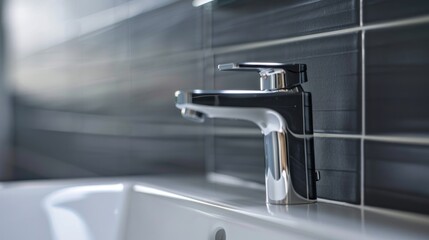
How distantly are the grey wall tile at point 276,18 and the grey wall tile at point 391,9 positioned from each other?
0.02 metres

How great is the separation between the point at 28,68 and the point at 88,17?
0.55 feet

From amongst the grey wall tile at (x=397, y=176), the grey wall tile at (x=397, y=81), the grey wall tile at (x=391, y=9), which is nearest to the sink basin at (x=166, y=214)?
the grey wall tile at (x=397, y=176)

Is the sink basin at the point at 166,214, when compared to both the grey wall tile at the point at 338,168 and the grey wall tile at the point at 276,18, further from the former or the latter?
the grey wall tile at the point at 276,18

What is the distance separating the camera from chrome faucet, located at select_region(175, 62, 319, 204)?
793mm

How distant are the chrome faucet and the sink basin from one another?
32 mm

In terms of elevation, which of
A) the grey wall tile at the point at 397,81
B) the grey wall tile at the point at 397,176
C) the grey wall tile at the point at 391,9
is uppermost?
the grey wall tile at the point at 391,9

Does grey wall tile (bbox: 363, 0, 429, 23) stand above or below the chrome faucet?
above

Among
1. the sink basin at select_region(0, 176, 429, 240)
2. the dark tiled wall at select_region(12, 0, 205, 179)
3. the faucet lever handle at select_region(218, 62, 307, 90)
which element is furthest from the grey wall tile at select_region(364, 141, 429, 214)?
the dark tiled wall at select_region(12, 0, 205, 179)

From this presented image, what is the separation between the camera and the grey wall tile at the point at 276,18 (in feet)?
2.76

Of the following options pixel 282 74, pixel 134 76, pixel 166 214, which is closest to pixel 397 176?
pixel 282 74

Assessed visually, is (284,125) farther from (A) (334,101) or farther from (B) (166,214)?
(B) (166,214)

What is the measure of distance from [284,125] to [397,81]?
0.54 feet

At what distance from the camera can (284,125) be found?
804mm

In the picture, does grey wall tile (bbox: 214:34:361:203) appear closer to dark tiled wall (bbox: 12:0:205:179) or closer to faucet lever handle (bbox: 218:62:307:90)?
faucet lever handle (bbox: 218:62:307:90)
